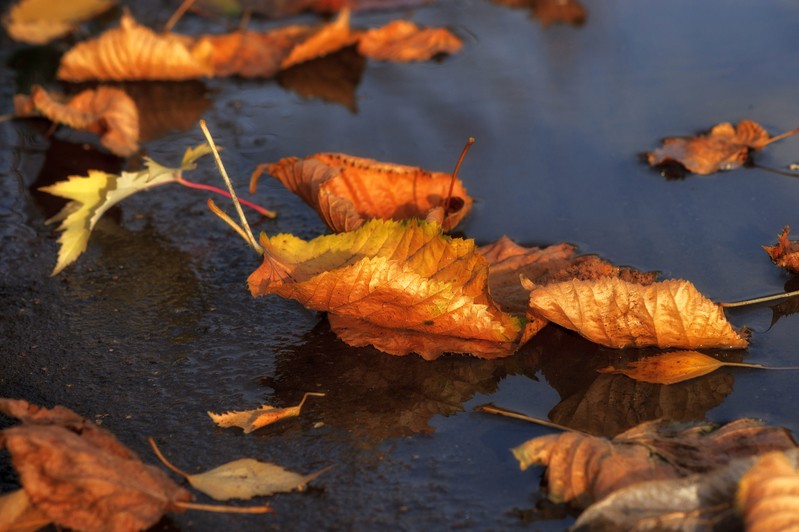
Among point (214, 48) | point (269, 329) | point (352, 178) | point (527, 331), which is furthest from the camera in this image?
point (214, 48)

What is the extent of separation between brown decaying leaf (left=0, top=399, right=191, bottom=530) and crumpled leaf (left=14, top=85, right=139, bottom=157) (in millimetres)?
1564

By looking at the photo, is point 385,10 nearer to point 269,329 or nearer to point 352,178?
point 352,178

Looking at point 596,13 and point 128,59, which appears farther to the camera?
point 596,13

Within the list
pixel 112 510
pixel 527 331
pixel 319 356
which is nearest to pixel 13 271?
pixel 319 356

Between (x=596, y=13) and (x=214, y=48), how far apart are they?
1.49 meters

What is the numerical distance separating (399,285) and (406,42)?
200cm

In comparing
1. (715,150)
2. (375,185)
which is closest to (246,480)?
(375,185)

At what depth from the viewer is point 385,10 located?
408 centimetres

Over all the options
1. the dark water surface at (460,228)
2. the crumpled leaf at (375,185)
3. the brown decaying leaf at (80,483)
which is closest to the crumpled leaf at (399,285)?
the dark water surface at (460,228)

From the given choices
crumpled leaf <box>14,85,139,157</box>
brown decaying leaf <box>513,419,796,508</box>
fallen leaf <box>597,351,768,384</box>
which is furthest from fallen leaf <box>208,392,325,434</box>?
crumpled leaf <box>14,85,139,157</box>

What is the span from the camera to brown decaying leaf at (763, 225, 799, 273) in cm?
210

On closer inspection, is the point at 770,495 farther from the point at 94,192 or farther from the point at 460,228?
the point at 94,192

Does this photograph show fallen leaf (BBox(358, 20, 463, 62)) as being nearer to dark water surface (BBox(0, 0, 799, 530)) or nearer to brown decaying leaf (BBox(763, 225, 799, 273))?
dark water surface (BBox(0, 0, 799, 530))

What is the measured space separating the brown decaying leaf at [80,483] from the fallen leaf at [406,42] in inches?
92.9
